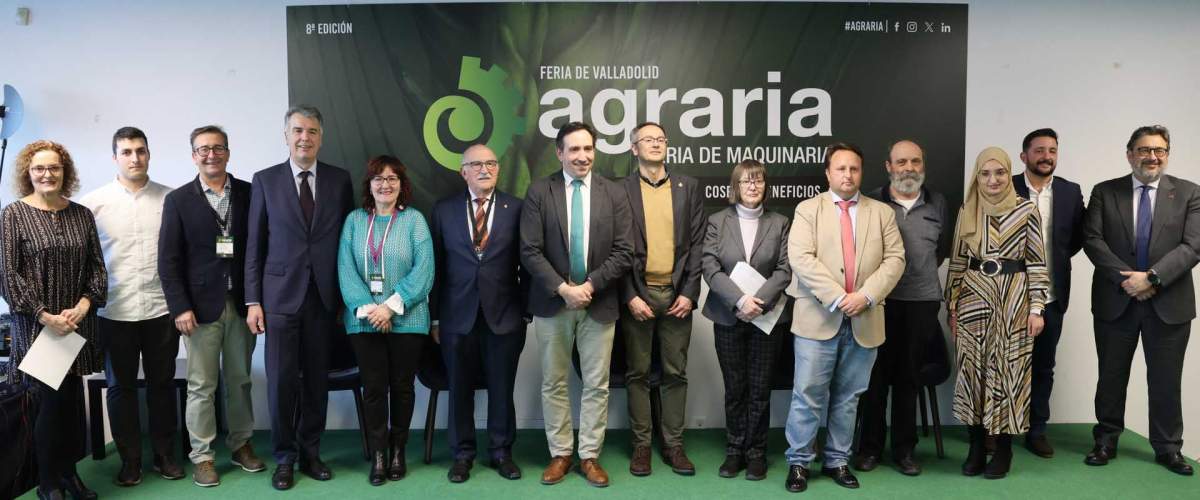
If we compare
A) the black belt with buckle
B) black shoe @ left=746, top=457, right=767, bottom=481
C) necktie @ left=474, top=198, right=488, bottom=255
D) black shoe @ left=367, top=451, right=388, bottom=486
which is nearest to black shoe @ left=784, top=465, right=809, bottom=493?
black shoe @ left=746, top=457, right=767, bottom=481

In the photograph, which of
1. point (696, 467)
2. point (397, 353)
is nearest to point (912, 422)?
point (696, 467)

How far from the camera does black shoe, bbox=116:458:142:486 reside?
3.67 meters

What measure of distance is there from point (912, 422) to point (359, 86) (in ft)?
11.2

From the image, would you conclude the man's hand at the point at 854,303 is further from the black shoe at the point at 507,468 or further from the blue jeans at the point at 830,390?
the black shoe at the point at 507,468

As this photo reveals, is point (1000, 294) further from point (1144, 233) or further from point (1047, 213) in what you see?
point (1144, 233)

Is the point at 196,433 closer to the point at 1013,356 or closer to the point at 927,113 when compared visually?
the point at 1013,356

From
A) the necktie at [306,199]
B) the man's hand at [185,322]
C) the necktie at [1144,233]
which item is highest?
the necktie at [306,199]

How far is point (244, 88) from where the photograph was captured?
4.52m

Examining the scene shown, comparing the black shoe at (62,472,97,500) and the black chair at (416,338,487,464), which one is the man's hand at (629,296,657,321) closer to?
the black chair at (416,338,487,464)

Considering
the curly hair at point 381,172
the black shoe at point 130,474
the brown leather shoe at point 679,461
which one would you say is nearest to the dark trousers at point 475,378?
the curly hair at point 381,172

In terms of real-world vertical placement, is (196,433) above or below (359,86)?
below

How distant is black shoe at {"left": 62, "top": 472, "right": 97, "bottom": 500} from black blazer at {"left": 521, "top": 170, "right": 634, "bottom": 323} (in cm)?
208

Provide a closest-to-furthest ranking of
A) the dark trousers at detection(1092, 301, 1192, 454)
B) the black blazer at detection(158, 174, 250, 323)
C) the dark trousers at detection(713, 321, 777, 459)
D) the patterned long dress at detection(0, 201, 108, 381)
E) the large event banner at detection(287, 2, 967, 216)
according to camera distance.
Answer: the patterned long dress at detection(0, 201, 108, 381) → the black blazer at detection(158, 174, 250, 323) → the dark trousers at detection(713, 321, 777, 459) → the dark trousers at detection(1092, 301, 1192, 454) → the large event banner at detection(287, 2, 967, 216)

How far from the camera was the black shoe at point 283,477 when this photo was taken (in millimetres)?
3604
